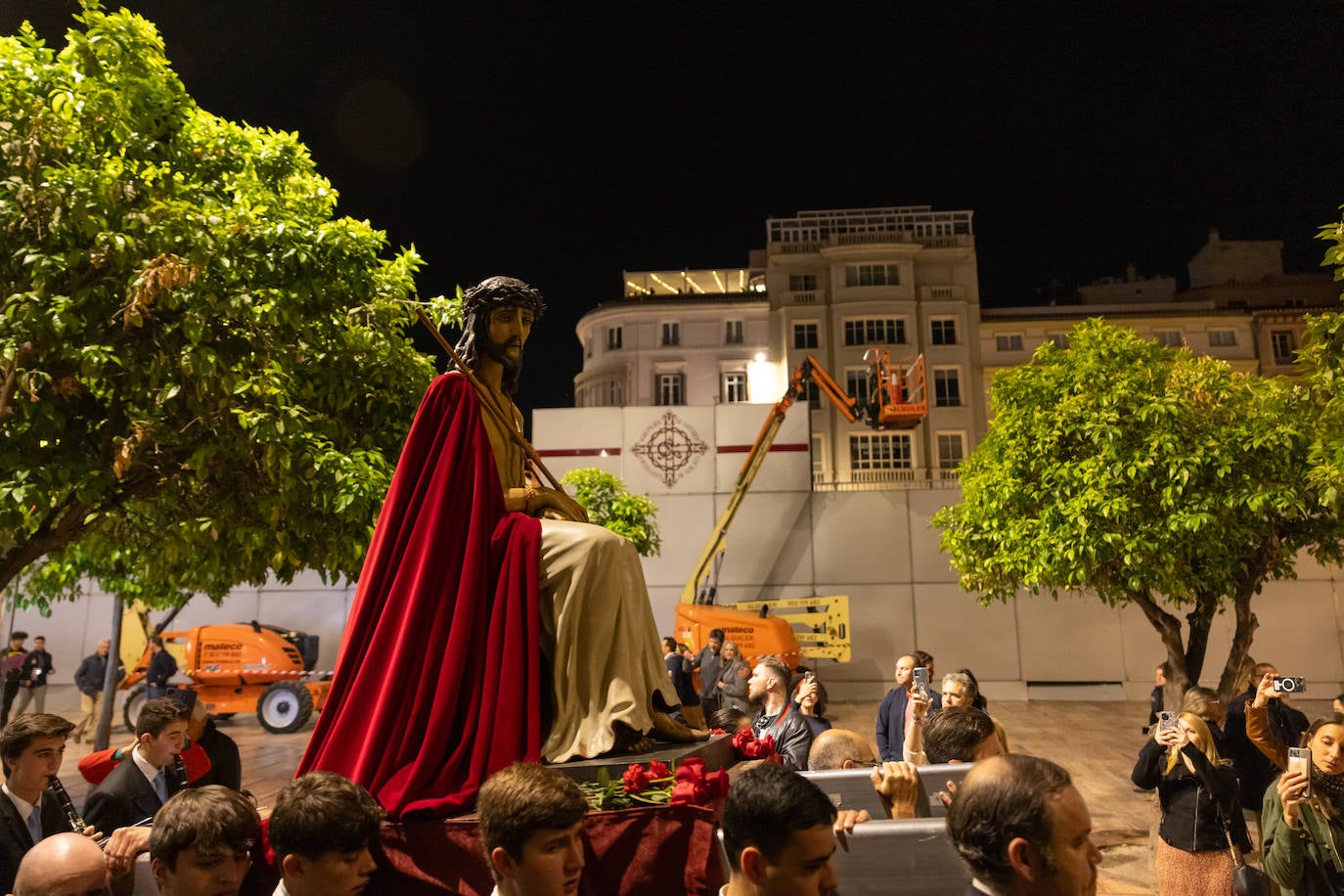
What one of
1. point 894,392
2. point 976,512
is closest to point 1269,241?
point 894,392

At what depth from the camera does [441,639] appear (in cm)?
301

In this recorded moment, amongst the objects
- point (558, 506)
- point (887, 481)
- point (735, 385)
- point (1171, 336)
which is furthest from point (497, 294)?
point (1171, 336)

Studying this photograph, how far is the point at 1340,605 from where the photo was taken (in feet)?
64.5

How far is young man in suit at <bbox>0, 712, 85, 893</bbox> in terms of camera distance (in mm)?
3193

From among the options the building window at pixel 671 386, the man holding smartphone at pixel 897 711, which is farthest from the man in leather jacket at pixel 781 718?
the building window at pixel 671 386

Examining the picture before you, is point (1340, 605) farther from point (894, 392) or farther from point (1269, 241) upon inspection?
point (1269, 241)

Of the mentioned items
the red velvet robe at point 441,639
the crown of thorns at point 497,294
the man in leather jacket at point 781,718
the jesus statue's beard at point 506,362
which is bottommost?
the man in leather jacket at point 781,718

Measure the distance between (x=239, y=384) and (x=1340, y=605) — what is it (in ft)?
74.6

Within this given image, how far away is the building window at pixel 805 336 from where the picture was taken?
3244 centimetres

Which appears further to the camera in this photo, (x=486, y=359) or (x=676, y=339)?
(x=676, y=339)

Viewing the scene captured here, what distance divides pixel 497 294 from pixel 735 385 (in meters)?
31.5

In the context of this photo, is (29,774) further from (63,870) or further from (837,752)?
(837,752)

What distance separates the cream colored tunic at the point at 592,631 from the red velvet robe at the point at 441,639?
0.09 metres

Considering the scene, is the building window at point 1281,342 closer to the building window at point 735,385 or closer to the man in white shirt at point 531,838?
the building window at point 735,385
